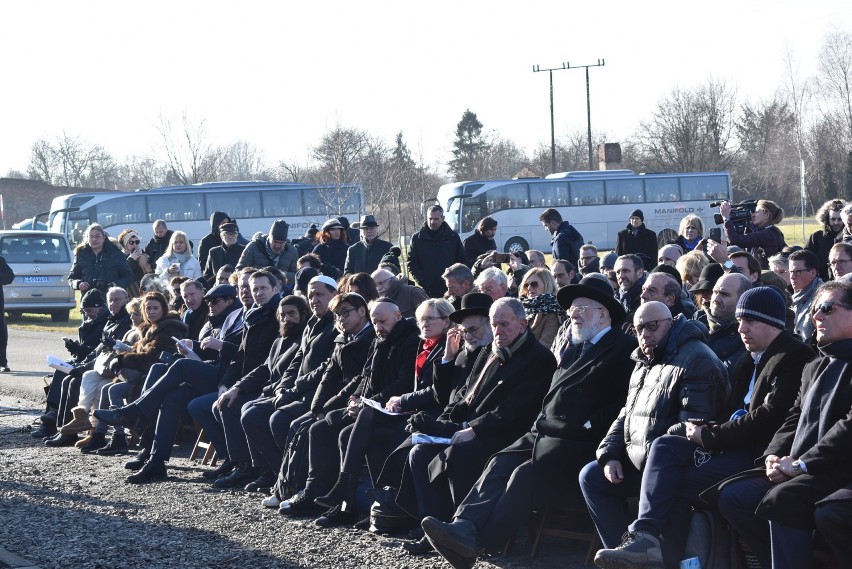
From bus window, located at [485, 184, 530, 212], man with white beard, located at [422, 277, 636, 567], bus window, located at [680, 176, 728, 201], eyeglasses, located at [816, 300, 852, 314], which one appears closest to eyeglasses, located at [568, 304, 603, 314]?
man with white beard, located at [422, 277, 636, 567]

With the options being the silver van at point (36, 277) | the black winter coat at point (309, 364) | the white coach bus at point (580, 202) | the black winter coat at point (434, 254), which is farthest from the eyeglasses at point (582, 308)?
the white coach bus at point (580, 202)

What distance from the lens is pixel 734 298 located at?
6.98 metres

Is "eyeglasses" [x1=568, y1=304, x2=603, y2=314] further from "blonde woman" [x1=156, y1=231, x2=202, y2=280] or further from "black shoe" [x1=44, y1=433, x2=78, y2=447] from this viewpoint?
"blonde woman" [x1=156, y1=231, x2=202, y2=280]

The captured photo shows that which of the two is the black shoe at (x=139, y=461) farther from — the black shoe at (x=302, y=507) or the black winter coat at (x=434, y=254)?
the black winter coat at (x=434, y=254)

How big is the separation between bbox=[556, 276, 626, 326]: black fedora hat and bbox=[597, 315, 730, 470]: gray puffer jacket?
1.90ft

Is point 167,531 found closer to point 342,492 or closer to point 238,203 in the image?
point 342,492

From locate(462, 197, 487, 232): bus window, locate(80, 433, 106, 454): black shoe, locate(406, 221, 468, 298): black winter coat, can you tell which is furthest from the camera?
locate(462, 197, 487, 232): bus window

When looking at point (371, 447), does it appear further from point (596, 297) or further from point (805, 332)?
point (805, 332)

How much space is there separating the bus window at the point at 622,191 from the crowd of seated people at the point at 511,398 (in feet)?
112

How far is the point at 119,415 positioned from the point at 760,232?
6636mm

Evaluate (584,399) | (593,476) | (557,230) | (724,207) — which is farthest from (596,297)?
(557,230)

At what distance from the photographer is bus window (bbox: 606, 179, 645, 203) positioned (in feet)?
151

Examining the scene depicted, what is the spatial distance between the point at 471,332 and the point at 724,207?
475 cm

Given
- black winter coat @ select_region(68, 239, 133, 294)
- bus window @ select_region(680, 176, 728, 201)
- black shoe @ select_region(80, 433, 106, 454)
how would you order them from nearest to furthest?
black shoe @ select_region(80, 433, 106, 454)
black winter coat @ select_region(68, 239, 133, 294)
bus window @ select_region(680, 176, 728, 201)
